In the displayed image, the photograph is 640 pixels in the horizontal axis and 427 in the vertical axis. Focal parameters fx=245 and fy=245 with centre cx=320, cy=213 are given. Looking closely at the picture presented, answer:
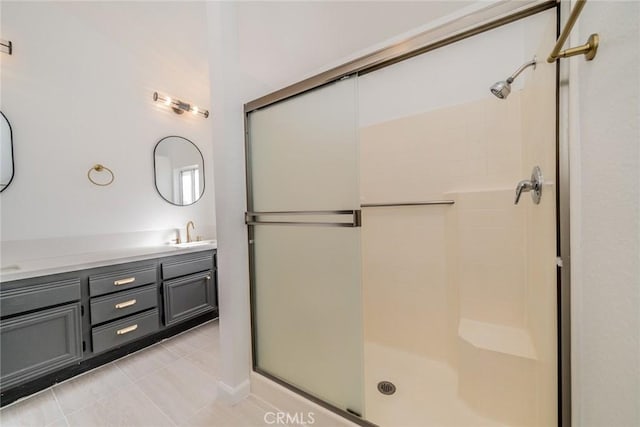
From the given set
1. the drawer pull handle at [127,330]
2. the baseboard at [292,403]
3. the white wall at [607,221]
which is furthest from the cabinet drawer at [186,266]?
the white wall at [607,221]

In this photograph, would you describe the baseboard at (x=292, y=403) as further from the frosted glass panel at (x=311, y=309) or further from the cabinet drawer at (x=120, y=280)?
the cabinet drawer at (x=120, y=280)

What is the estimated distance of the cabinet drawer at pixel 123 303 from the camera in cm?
176

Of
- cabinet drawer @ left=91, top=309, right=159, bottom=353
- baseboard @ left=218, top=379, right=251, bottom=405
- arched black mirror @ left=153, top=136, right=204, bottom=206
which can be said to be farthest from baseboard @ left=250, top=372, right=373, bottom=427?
arched black mirror @ left=153, top=136, right=204, bottom=206

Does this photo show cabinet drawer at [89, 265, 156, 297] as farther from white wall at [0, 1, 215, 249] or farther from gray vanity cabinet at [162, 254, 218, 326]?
white wall at [0, 1, 215, 249]

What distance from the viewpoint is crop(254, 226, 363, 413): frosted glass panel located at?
1.17m

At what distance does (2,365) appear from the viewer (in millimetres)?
1392

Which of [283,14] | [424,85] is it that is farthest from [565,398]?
[283,14]

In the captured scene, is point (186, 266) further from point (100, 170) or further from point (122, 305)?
point (100, 170)

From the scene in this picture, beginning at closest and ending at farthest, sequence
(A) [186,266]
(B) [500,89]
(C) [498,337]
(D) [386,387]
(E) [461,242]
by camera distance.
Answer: (B) [500,89]
(C) [498,337]
(D) [386,387]
(E) [461,242]
(A) [186,266]

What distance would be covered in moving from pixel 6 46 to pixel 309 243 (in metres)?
2.57

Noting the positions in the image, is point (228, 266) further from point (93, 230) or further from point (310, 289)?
point (93, 230)

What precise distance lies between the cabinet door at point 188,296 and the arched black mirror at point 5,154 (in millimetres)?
1279

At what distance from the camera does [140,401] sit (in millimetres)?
1468

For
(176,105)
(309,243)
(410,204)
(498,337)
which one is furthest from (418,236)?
(176,105)
